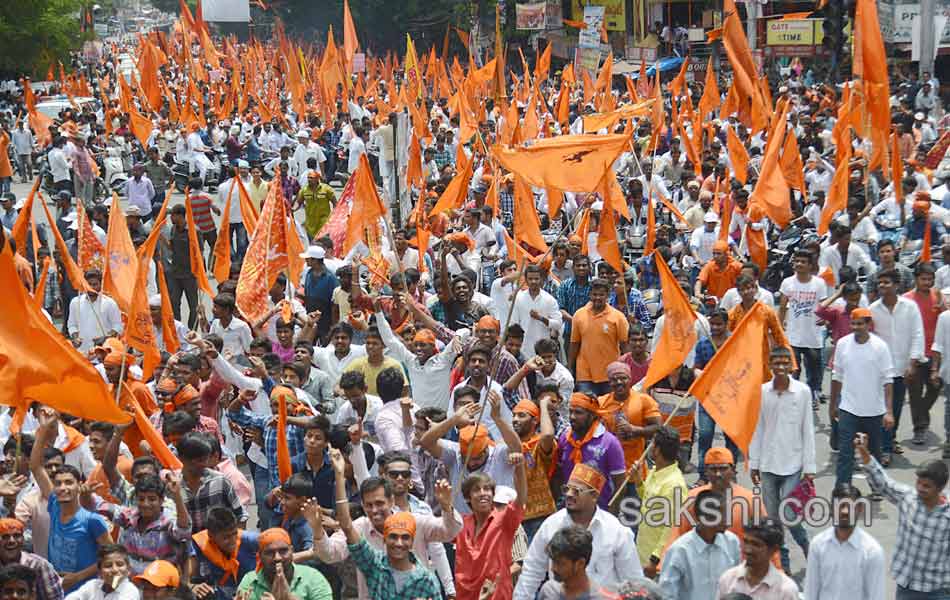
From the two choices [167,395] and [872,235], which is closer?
[167,395]

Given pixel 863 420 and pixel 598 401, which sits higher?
pixel 598 401

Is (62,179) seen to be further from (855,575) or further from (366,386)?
(855,575)

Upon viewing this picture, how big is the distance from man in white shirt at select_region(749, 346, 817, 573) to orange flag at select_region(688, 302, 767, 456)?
31.9 inches

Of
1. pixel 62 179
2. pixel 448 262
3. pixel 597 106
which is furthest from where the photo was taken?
pixel 597 106

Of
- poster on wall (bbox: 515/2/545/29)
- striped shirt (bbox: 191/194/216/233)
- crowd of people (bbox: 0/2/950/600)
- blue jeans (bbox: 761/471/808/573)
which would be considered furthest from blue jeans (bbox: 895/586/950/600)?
poster on wall (bbox: 515/2/545/29)

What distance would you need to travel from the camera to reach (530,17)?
50.8 meters

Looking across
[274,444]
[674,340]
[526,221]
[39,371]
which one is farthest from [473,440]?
[526,221]

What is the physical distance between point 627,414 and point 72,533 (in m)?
2.95

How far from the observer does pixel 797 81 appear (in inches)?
1340

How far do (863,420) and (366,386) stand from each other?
9.92 ft

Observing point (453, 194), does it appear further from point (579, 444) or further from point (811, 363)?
→ point (579, 444)

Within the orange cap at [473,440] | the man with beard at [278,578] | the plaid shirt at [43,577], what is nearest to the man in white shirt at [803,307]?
the orange cap at [473,440]

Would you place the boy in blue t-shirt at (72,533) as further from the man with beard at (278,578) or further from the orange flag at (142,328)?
the orange flag at (142,328)

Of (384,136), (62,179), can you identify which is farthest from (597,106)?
(62,179)
